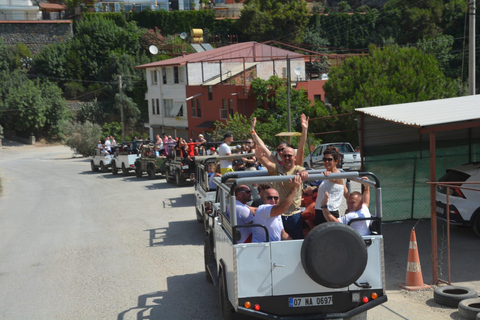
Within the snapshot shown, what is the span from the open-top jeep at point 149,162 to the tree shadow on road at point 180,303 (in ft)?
59.8

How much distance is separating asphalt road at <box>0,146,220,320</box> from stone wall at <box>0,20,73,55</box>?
208ft

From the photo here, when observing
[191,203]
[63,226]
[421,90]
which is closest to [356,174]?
[63,226]

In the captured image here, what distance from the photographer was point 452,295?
797cm

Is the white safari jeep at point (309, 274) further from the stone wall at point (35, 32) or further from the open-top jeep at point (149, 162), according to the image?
the stone wall at point (35, 32)

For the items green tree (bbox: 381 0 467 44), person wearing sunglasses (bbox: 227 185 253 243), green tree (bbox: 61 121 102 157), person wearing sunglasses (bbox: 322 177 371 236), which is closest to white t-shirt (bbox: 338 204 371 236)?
person wearing sunglasses (bbox: 322 177 371 236)

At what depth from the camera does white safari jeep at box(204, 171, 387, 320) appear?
6.16 m

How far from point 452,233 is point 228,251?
743 cm

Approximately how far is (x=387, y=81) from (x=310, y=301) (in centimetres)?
2486

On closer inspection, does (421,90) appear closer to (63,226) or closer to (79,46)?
(63,226)

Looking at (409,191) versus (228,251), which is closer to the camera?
(228,251)

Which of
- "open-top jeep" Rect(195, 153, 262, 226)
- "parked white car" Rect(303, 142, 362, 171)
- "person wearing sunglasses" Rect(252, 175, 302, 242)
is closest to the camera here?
"person wearing sunglasses" Rect(252, 175, 302, 242)

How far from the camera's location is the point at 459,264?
1016cm

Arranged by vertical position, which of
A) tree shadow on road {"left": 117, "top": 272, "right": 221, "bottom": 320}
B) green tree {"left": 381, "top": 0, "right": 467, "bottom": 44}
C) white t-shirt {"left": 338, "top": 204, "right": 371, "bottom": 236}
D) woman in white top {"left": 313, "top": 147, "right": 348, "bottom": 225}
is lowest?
tree shadow on road {"left": 117, "top": 272, "right": 221, "bottom": 320}

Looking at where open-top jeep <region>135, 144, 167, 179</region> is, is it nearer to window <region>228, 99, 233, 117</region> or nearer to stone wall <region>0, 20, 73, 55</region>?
window <region>228, 99, 233, 117</region>
